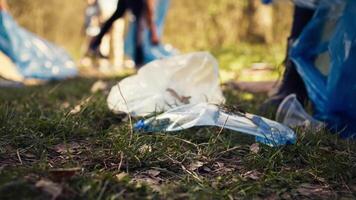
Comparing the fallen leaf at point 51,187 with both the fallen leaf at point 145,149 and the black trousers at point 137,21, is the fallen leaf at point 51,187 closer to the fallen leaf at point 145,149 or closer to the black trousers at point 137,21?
the fallen leaf at point 145,149

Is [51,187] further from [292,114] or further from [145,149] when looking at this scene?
[292,114]

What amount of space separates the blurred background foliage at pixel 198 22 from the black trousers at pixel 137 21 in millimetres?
2500

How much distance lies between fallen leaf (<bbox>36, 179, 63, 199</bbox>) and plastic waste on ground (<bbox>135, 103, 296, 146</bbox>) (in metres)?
0.76

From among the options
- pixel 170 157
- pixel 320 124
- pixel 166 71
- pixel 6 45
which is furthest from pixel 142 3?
pixel 170 157

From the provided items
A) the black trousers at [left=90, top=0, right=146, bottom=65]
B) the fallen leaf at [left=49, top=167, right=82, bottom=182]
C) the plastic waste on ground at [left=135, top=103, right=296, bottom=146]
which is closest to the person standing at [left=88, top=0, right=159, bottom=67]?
the black trousers at [left=90, top=0, right=146, bottom=65]

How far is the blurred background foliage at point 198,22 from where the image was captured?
8.05 m

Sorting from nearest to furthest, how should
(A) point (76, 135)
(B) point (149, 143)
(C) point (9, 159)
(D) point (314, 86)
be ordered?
(C) point (9, 159)
(B) point (149, 143)
(A) point (76, 135)
(D) point (314, 86)

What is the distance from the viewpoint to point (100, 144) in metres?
1.83

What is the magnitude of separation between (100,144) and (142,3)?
3.93m

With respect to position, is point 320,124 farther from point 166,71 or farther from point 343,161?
point 166,71

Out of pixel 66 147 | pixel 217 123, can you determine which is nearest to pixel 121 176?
pixel 66 147

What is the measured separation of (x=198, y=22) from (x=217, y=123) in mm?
6787

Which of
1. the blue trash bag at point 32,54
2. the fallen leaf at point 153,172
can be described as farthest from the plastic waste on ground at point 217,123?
the blue trash bag at point 32,54

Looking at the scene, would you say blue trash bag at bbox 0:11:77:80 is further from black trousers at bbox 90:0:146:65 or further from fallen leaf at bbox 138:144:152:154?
fallen leaf at bbox 138:144:152:154
